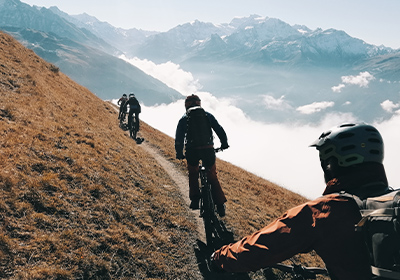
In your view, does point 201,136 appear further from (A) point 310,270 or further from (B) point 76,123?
(B) point 76,123

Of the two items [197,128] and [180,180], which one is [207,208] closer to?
[197,128]

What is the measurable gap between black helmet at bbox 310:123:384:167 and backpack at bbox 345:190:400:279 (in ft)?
2.44

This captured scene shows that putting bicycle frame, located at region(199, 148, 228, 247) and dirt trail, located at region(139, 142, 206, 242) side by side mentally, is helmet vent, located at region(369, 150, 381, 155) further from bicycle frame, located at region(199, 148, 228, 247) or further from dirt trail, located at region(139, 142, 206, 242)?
dirt trail, located at region(139, 142, 206, 242)

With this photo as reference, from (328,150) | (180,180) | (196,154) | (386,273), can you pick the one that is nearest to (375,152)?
(328,150)

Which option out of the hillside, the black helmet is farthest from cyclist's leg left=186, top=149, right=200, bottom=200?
the black helmet

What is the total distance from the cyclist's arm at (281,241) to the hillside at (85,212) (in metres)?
4.45

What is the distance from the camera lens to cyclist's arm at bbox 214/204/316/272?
2.60m

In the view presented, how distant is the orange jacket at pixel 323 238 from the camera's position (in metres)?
2.45

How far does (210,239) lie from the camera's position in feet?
26.9

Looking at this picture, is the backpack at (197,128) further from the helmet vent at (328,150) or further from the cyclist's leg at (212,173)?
the helmet vent at (328,150)

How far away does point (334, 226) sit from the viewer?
8.21 feet

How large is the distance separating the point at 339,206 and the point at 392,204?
0.46 meters

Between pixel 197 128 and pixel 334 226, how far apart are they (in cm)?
586

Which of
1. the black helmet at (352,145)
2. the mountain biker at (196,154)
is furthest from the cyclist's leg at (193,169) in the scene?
the black helmet at (352,145)
